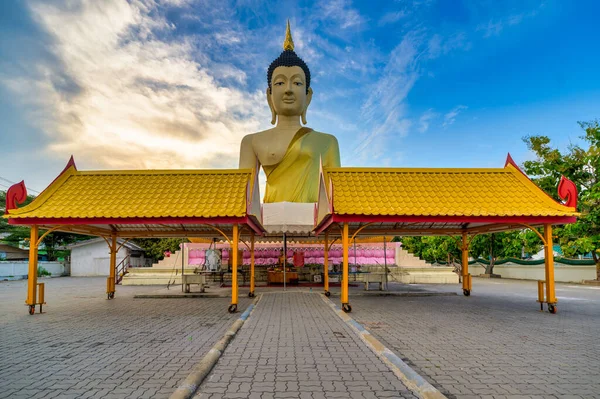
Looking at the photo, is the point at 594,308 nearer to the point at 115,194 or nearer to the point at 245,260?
the point at 115,194

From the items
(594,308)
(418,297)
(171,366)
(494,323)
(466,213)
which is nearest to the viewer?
(171,366)

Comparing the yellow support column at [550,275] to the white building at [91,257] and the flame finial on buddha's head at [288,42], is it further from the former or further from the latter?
the white building at [91,257]

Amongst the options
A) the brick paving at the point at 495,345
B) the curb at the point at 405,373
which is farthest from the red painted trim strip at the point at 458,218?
the curb at the point at 405,373

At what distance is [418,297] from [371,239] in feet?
33.3

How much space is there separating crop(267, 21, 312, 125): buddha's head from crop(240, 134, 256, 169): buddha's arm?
2.57 meters

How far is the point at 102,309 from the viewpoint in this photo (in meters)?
12.6

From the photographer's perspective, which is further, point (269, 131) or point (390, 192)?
point (269, 131)

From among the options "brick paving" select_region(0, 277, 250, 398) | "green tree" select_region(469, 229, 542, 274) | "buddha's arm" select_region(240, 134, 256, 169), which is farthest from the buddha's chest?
"green tree" select_region(469, 229, 542, 274)

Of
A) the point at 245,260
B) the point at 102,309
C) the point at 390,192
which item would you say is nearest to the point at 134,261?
the point at 245,260

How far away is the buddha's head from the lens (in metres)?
24.8

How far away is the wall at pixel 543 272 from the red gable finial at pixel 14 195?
2901cm

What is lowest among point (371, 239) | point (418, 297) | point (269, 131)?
point (418, 297)

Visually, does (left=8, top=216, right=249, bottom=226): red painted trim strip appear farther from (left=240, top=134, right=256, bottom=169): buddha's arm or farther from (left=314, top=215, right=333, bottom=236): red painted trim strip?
(left=240, top=134, right=256, bottom=169): buddha's arm

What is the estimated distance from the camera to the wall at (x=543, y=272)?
26.1 m
